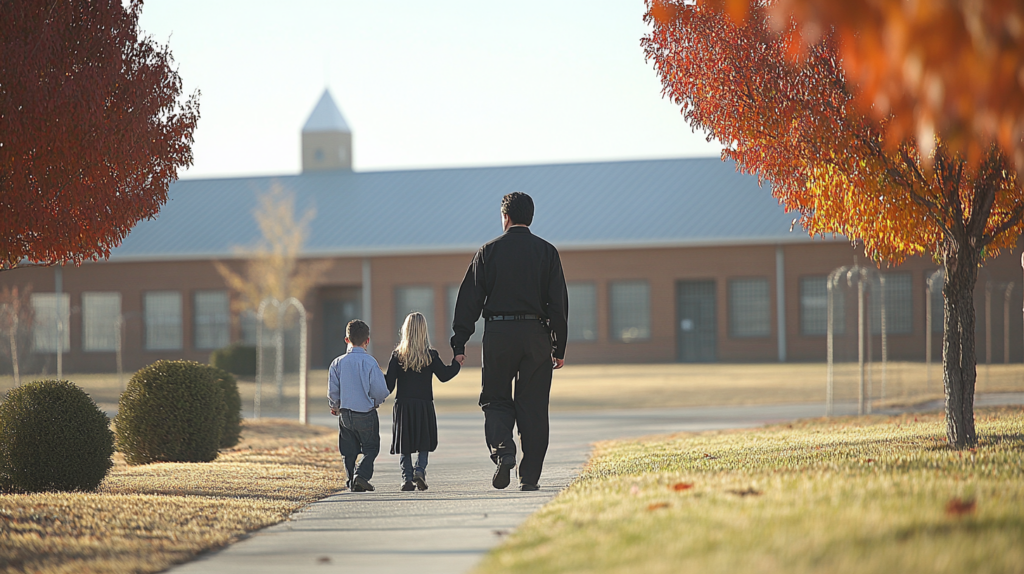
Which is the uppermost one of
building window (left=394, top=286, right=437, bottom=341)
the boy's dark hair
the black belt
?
building window (left=394, top=286, right=437, bottom=341)

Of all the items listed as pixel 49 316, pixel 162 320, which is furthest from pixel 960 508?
pixel 49 316

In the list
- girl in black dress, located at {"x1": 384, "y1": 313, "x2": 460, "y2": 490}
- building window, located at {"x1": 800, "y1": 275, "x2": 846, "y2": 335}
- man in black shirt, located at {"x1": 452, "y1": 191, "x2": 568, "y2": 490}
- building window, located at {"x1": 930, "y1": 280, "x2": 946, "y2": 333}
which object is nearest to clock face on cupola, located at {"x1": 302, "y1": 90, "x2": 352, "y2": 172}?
building window, located at {"x1": 800, "y1": 275, "x2": 846, "y2": 335}

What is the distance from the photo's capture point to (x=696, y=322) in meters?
39.3

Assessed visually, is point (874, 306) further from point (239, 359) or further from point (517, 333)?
point (517, 333)

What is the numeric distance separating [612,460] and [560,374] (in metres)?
24.4

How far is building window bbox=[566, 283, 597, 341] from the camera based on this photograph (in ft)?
130

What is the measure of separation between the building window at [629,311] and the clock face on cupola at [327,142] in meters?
25.8

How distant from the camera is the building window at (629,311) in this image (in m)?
39.4

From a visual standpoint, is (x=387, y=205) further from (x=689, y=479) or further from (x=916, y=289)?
(x=689, y=479)

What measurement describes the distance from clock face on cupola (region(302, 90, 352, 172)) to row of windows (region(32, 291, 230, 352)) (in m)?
19.8

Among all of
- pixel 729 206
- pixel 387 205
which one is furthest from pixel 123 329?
pixel 729 206

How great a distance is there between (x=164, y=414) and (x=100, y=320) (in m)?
33.6

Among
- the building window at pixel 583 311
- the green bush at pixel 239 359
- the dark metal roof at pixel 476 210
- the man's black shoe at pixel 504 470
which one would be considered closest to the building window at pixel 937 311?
the dark metal roof at pixel 476 210

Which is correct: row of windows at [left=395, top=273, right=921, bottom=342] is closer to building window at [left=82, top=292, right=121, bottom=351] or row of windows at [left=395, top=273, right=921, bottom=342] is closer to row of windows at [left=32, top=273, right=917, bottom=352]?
row of windows at [left=32, top=273, right=917, bottom=352]
